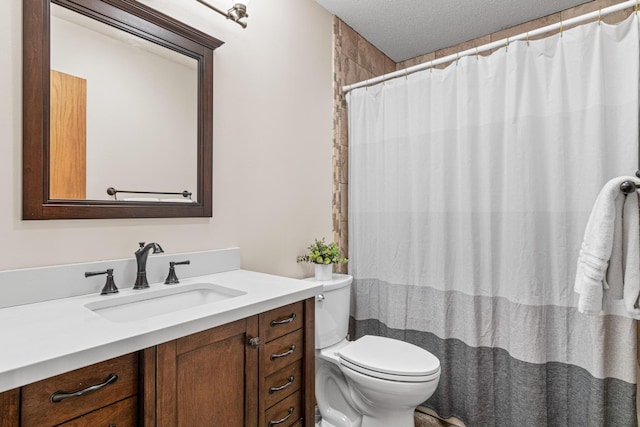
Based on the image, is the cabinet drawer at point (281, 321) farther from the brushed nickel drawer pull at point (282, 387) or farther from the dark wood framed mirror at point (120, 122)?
the dark wood framed mirror at point (120, 122)

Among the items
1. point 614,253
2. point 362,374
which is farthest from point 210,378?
point 614,253

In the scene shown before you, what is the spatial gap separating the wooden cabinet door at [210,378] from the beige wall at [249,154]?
573 mm

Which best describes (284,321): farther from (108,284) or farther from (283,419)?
(108,284)

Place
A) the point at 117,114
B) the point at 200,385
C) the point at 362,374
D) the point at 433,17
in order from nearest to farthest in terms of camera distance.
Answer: the point at 200,385 → the point at 117,114 → the point at 362,374 → the point at 433,17

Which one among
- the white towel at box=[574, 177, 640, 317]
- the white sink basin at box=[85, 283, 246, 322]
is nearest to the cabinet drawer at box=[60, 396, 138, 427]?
the white sink basin at box=[85, 283, 246, 322]

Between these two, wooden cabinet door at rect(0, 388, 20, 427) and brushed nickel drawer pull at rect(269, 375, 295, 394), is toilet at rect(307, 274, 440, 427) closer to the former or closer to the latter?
brushed nickel drawer pull at rect(269, 375, 295, 394)

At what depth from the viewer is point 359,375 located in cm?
161

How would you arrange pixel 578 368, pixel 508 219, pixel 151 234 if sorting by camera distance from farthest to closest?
pixel 508 219 < pixel 578 368 < pixel 151 234

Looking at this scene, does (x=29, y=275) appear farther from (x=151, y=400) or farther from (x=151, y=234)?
(x=151, y=400)

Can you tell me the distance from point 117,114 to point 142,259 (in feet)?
1.80

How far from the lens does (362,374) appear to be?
1.60 meters

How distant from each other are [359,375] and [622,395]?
108 centimetres

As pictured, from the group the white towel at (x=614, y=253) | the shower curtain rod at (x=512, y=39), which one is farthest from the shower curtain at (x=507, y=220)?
the white towel at (x=614, y=253)

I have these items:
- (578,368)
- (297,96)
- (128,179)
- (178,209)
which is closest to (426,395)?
(578,368)
